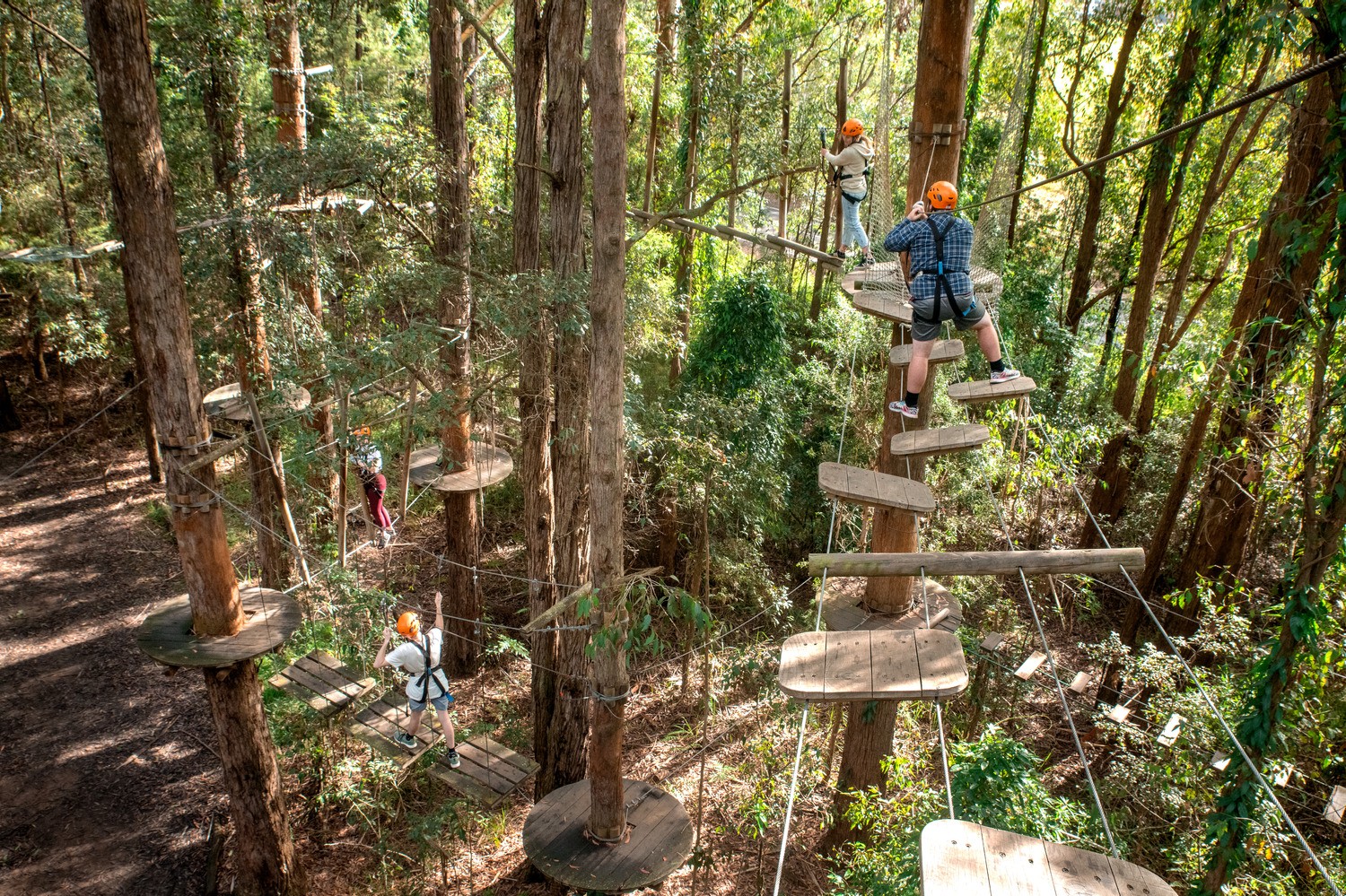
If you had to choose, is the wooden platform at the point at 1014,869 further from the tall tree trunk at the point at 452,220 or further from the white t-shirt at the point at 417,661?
the tall tree trunk at the point at 452,220

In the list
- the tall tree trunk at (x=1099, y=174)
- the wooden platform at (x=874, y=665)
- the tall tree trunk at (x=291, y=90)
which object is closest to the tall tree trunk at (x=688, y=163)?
the tall tree trunk at (x=291, y=90)

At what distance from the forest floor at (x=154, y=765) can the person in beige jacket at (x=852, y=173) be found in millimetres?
3968

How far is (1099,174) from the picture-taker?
35.9ft

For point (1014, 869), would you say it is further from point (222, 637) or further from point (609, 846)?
point (222, 637)

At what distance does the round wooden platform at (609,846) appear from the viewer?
179 inches

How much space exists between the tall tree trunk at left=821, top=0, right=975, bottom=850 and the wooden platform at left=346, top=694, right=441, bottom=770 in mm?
2739

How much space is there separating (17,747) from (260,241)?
544cm

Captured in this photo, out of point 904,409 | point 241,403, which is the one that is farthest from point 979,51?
point 241,403

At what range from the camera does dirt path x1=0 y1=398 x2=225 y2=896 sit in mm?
6426

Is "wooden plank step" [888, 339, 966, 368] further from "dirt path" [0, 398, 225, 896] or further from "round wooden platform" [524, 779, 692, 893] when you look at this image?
"dirt path" [0, 398, 225, 896]

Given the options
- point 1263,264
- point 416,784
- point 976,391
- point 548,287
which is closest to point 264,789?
point 416,784

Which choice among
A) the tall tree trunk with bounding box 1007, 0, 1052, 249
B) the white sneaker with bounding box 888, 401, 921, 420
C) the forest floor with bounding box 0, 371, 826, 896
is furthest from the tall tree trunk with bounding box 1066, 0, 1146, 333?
the white sneaker with bounding box 888, 401, 921, 420

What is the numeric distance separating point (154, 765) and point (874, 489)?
277 inches

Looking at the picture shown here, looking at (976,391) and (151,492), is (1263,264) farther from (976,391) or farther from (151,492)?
(151,492)
